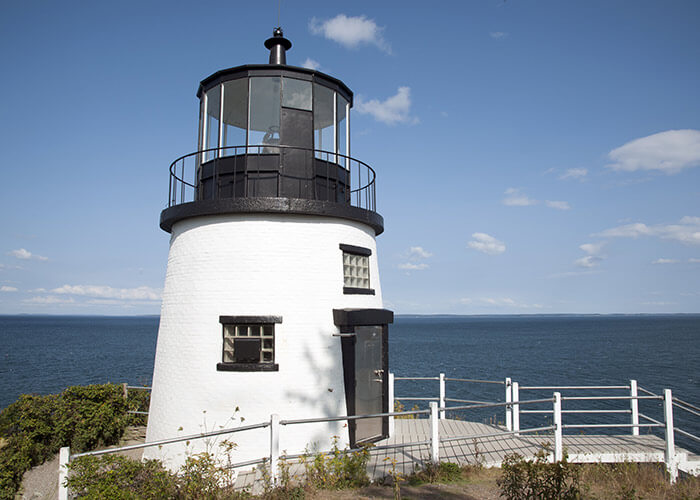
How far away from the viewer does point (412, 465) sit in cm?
830

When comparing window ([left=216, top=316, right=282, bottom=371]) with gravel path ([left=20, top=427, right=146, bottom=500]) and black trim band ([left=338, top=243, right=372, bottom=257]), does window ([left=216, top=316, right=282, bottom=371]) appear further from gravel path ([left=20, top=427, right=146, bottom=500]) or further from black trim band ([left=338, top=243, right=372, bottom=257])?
gravel path ([left=20, top=427, right=146, bottom=500])

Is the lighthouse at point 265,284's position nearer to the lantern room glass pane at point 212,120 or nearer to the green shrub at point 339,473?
the lantern room glass pane at point 212,120

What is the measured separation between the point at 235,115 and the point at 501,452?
347 inches

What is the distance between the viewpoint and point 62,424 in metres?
12.3

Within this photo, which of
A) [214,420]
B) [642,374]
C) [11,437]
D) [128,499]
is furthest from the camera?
[642,374]

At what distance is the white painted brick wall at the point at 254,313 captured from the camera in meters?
8.86

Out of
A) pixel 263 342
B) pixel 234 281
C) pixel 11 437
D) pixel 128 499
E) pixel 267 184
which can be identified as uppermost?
pixel 267 184

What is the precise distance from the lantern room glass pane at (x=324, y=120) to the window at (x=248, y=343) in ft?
12.7

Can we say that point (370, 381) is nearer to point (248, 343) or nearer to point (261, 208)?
point (248, 343)

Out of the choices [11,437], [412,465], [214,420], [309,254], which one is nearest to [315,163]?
[309,254]

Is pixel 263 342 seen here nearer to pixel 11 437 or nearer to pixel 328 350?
pixel 328 350

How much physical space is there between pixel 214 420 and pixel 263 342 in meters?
1.68

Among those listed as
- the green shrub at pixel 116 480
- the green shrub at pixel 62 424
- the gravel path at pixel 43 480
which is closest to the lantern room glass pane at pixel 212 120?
the green shrub at pixel 116 480

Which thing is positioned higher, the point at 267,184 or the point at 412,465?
the point at 267,184
